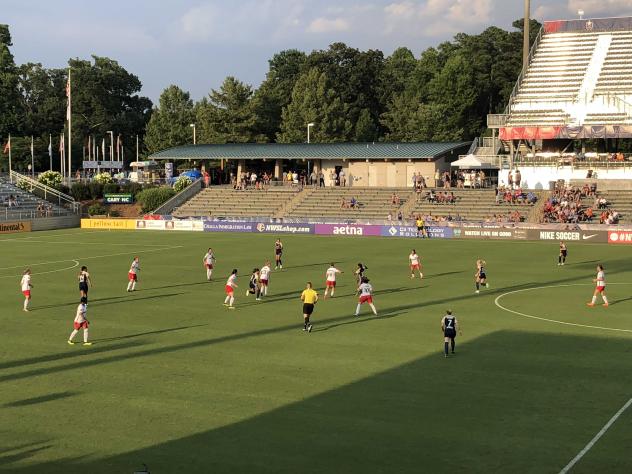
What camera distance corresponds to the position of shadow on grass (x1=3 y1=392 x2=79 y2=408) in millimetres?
19516

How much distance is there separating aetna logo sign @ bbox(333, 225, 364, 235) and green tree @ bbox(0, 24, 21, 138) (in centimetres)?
7527

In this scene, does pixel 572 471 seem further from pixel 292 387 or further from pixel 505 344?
pixel 505 344

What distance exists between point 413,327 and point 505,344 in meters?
3.83

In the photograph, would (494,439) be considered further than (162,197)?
No

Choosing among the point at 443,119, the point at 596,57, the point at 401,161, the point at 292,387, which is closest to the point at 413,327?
the point at 292,387

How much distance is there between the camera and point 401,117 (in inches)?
4569

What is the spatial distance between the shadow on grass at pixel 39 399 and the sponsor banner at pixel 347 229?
162 ft

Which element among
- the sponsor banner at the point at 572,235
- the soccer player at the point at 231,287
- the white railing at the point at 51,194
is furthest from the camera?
the white railing at the point at 51,194

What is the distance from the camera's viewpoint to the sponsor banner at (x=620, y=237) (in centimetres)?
5934

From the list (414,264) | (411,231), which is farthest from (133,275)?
(411,231)

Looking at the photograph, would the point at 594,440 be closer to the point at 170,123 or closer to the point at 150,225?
the point at 150,225

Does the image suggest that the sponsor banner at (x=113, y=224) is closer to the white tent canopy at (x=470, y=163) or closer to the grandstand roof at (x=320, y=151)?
the grandstand roof at (x=320, y=151)

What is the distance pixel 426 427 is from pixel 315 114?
94.0m

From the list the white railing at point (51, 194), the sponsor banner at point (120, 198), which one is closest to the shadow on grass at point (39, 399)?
the white railing at point (51, 194)
